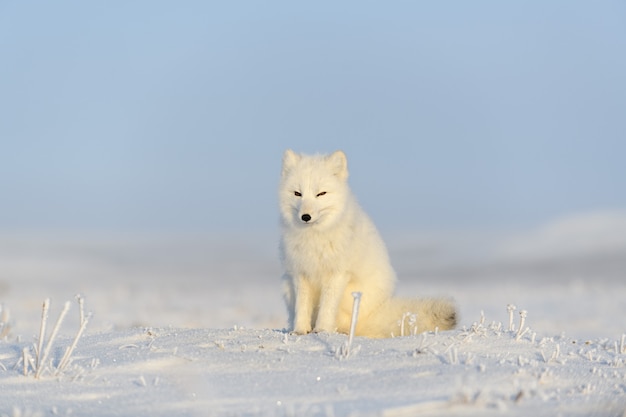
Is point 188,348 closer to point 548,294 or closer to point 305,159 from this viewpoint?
point 305,159

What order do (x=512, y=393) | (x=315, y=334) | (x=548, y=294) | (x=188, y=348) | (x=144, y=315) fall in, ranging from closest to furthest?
(x=512, y=393) → (x=188, y=348) → (x=315, y=334) → (x=144, y=315) → (x=548, y=294)

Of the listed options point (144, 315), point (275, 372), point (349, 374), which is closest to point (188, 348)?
point (275, 372)

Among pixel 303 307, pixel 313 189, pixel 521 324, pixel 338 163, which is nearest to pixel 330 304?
pixel 303 307

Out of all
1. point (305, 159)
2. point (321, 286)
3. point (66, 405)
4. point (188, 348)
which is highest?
point (305, 159)

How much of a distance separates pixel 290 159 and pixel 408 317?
1639mm

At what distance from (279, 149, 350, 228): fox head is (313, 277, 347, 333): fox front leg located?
1.58 feet

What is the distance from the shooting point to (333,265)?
602cm

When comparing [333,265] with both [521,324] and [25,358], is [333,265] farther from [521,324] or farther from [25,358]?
[25,358]

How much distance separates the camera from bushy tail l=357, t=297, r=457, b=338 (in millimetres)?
5965

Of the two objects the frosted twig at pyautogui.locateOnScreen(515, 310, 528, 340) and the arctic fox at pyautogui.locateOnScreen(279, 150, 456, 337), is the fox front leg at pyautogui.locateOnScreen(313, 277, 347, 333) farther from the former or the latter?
the frosted twig at pyautogui.locateOnScreen(515, 310, 528, 340)

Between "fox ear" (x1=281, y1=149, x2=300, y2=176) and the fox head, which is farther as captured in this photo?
"fox ear" (x1=281, y1=149, x2=300, y2=176)

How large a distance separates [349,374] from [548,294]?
50.7 ft

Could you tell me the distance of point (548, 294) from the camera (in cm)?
1867

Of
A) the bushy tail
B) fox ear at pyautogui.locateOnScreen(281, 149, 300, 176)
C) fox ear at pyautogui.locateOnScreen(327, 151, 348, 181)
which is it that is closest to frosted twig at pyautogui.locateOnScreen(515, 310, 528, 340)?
the bushy tail
